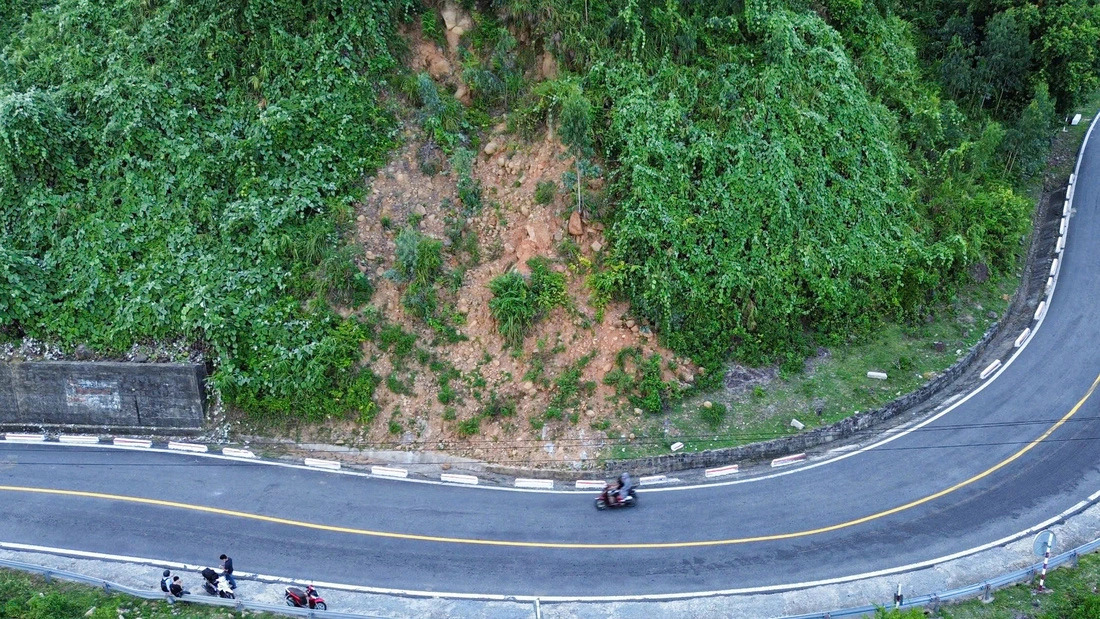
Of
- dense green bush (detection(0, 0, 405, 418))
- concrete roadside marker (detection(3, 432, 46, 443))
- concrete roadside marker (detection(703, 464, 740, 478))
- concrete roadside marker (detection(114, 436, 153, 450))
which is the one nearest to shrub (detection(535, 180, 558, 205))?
dense green bush (detection(0, 0, 405, 418))

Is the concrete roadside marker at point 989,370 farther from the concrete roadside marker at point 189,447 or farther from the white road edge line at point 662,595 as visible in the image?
the concrete roadside marker at point 189,447

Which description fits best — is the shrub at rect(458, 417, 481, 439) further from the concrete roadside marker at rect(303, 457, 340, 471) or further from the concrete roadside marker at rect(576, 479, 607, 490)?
the concrete roadside marker at rect(303, 457, 340, 471)

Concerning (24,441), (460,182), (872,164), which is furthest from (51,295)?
(872,164)

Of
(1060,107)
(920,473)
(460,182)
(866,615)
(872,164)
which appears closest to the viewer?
(866,615)

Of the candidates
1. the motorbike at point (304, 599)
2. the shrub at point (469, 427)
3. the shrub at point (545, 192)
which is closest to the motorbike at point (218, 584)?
the motorbike at point (304, 599)

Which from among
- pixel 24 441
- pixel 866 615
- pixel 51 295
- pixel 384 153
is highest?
pixel 384 153

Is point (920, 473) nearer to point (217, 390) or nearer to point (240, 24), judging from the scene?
point (217, 390)
